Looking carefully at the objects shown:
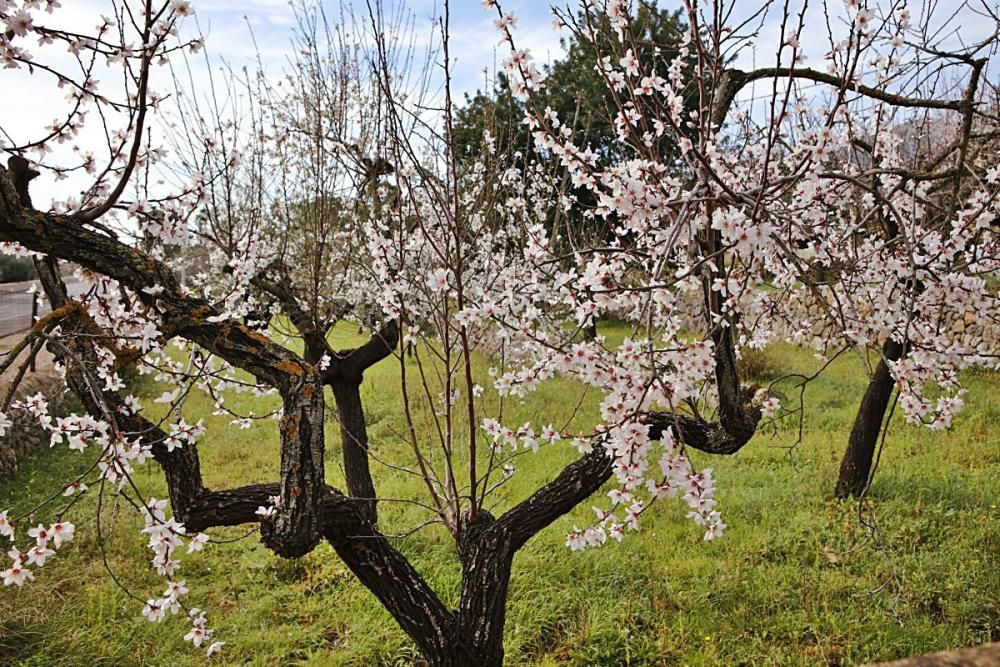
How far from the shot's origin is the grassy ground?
365 cm

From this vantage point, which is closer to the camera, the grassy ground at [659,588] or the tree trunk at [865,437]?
the grassy ground at [659,588]

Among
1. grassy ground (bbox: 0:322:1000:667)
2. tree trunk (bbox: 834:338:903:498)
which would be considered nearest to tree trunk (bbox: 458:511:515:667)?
grassy ground (bbox: 0:322:1000:667)

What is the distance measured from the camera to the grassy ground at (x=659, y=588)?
3.65 metres

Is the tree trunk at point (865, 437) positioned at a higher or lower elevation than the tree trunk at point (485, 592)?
higher

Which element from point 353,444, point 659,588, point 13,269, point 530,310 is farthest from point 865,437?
point 13,269

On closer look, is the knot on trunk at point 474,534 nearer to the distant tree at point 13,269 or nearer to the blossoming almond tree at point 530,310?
the blossoming almond tree at point 530,310

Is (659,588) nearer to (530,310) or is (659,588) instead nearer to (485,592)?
(485,592)

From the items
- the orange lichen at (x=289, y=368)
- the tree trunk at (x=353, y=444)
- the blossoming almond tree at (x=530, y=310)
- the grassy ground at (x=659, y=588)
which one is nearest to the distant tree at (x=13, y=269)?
the grassy ground at (x=659, y=588)

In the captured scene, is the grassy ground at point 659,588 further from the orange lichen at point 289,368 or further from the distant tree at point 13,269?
the distant tree at point 13,269

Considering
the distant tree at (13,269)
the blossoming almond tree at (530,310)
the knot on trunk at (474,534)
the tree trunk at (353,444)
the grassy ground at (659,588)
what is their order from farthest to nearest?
the distant tree at (13,269)
the tree trunk at (353,444)
the grassy ground at (659,588)
the knot on trunk at (474,534)
the blossoming almond tree at (530,310)

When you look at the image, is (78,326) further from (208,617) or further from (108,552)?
(108,552)

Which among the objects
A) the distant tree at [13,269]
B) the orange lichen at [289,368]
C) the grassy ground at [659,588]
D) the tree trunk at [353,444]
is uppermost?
the distant tree at [13,269]

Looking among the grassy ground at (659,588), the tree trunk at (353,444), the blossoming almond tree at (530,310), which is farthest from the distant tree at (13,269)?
the blossoming almond tree at (530,310)

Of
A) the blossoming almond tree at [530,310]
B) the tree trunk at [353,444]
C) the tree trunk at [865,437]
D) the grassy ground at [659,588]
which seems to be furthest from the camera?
the tree trunk at [353,444]
